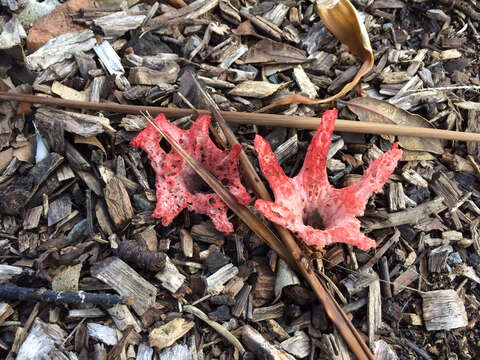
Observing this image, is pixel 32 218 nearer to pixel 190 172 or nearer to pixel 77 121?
pixel 77 121

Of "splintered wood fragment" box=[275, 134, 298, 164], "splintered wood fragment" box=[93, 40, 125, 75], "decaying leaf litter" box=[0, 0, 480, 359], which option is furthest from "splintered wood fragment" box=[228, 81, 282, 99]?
"splintered wood fragment" box=[93, 40, 125, 75]

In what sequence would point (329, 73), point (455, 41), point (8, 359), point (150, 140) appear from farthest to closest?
1. point (455, 41)
2. point (329, 73)
3. point (150, 140)
4. point (8, 359)

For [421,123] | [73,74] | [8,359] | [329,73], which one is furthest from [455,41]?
[8,359]

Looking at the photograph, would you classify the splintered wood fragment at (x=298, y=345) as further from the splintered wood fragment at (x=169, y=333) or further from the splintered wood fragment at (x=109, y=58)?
the splintered wood fragment at (x=109, y=58)

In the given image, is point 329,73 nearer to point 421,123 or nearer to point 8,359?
point 421,123

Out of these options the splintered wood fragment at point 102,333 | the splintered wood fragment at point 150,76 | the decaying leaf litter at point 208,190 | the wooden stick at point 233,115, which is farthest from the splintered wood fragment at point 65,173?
the splintered wood fragment at point 102,333

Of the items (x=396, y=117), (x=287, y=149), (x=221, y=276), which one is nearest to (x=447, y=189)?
(x=396, y=117)

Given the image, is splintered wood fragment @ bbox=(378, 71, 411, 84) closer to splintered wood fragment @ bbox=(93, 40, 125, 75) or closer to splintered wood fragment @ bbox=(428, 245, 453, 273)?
splintered wood fragment @ bbox=(428, 245, 453, 273)
